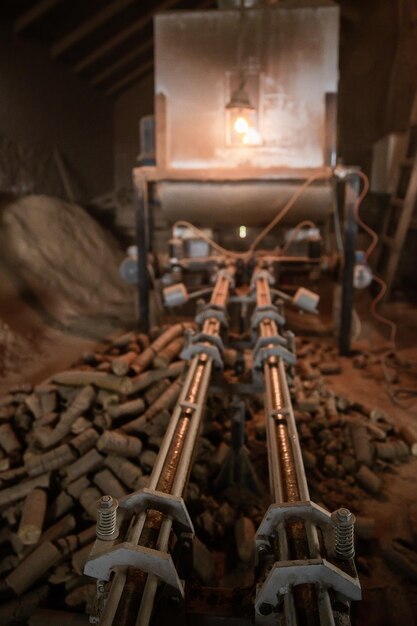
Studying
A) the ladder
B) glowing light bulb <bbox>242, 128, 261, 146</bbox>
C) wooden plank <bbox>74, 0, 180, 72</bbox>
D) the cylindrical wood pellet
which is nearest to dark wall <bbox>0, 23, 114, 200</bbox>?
wooden plank <bbox>74, 0, 180, 72</bbox>

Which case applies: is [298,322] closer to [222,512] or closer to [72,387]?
[72,387]

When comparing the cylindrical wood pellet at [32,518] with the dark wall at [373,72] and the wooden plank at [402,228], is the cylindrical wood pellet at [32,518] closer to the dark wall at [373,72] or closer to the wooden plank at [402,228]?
the wooden plank at [402,228]

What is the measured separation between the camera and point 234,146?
6.89 meters

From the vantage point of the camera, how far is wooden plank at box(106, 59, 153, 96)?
13.1m

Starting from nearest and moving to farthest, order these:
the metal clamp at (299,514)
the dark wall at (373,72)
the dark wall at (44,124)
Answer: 1. the metal clamp at (299,514)
2. the dark wall at (44,124)
3. the dark wall at (373,72)

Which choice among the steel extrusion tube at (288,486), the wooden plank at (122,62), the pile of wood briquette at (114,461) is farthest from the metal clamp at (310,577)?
the wooden plank at (122,62)

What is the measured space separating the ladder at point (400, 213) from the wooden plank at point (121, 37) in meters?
4.98

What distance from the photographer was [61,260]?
925 centimetres

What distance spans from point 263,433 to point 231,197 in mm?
3166

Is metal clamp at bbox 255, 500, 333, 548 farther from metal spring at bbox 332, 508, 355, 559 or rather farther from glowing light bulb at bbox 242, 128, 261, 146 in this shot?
glowing light bulb at bbox 242, 128, 261, 146

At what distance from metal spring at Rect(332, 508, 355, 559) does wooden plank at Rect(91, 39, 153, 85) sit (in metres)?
11.9

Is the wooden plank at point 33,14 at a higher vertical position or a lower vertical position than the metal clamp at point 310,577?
higher

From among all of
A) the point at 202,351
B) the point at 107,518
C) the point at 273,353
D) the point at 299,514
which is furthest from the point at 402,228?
the point at 107,518

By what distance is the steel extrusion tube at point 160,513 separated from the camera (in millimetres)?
1594
